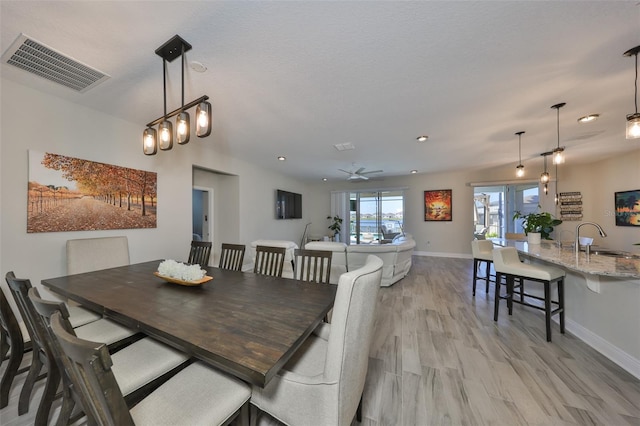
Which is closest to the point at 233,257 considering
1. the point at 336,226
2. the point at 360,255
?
the point at 360,255

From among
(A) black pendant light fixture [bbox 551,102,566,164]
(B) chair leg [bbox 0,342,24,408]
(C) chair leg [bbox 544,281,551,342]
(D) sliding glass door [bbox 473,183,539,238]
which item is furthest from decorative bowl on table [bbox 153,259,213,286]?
(D) sliding glass door [bbox 473,183,539,238]

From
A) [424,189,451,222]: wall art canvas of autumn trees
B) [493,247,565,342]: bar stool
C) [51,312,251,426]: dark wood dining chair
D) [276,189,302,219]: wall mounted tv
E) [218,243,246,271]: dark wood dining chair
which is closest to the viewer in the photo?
[51,312,251,426]: dark wood dining chair

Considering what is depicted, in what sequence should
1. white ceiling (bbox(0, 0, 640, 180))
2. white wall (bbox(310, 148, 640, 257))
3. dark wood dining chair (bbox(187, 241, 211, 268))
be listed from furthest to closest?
white wall (bbox(310, 148, 640, 257)) → dark wood dining chair (bbox(187, 241, 211, 268)) → white ceiling (bbox(0, 0, 640, 180))

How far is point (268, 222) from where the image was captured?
20.4 feet

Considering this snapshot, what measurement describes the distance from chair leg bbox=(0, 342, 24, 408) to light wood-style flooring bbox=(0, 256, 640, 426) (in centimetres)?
7

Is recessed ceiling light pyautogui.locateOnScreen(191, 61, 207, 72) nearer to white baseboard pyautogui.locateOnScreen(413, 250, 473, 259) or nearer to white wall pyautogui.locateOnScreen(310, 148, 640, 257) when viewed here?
white wall pyautogui.locateOnScreen(310, 148, 640, 257)

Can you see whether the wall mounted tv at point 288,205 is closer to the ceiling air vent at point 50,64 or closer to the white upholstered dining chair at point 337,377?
the ceiling air vent at point 50,64

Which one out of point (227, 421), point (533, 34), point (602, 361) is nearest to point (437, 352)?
point (602, 361)

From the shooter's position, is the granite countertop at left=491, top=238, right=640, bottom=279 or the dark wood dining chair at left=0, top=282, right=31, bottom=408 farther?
the granite countertop at left=491, top=238, right=640, bottom=279

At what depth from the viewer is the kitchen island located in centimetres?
183

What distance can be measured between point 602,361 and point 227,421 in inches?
121

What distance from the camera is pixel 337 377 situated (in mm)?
985

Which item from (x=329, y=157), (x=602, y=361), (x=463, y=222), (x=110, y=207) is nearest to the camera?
(x=602, y=361)

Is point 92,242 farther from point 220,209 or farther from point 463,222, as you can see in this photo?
point 463,222
